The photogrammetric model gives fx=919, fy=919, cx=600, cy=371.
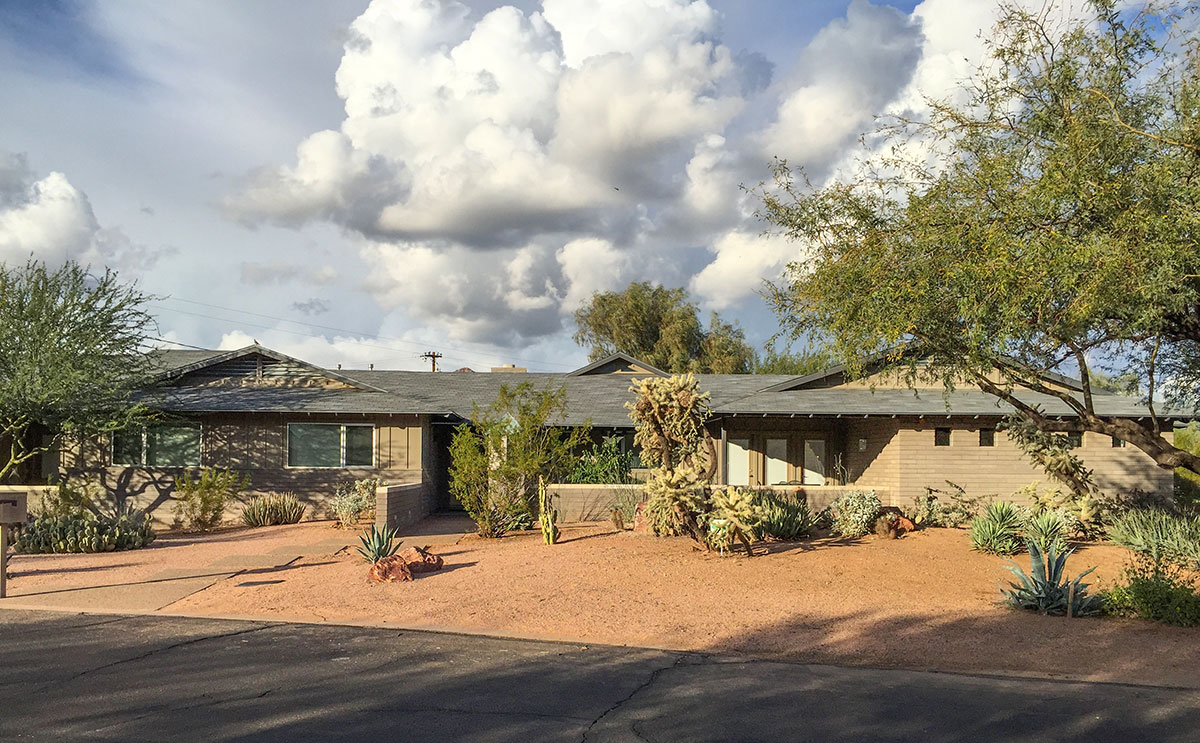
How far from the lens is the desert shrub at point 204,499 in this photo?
64.4ft

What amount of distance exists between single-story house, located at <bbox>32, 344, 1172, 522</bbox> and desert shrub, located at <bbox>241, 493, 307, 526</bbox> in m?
0.60

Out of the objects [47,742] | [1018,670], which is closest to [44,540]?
[47,742]

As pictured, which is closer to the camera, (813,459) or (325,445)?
(325,445)

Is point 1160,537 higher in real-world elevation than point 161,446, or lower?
lower

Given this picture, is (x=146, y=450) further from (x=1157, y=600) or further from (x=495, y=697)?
(x=1157, y=600)

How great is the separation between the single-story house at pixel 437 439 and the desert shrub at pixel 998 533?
3.46 m

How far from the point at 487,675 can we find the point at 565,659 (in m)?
1.01

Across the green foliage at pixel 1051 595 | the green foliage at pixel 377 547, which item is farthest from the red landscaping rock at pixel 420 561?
the green foliage at pixel 1051 595

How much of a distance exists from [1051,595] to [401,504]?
476 inches

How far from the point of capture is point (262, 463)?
21.8m

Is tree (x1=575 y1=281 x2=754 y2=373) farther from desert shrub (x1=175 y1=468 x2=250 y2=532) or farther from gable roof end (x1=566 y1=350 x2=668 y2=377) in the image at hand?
desert shrub (x1=175 y1=468 x2=250 y2=532)

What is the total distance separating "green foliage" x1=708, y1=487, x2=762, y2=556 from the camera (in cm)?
1373

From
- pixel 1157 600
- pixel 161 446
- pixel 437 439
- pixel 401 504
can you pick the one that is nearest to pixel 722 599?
pixel 1157 600

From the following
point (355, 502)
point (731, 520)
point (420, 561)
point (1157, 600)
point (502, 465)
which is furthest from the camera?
point (355, 502)
